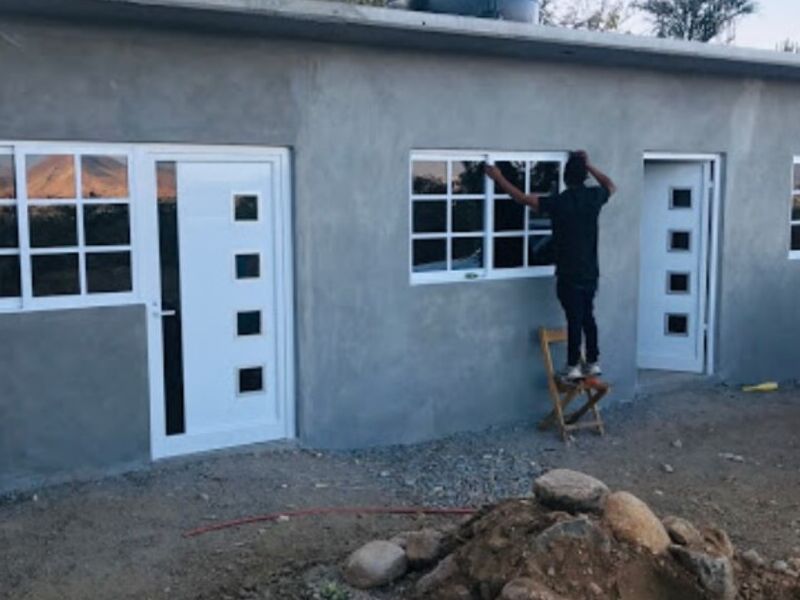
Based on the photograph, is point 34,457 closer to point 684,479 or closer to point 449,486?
point 449,486

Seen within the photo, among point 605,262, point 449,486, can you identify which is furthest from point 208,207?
point 605,262

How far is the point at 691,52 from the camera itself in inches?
339

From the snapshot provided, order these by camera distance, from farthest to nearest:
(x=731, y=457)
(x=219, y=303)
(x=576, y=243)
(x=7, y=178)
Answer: (x=576, y=243) < (x=731, y=457) < (x=219, y=303) < (x=7, y=178)

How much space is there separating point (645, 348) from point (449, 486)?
4.43 meters

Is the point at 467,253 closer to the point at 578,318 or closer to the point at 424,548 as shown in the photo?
the point at 578,318

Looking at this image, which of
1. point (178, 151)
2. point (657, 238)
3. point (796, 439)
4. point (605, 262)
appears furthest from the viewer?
point (657, 238)

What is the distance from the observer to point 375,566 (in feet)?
15.8

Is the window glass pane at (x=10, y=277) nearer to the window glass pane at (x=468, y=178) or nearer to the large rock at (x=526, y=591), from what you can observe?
the window glass pane at (x=468, y=178)

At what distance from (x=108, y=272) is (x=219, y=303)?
0.89m

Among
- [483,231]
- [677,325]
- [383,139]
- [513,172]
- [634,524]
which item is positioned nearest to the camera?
[634,524]

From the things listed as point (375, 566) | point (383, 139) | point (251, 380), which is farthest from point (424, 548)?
point (383, 139)

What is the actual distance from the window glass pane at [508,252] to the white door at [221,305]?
215 cm

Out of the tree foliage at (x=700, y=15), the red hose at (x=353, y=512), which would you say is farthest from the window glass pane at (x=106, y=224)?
the tree foliage at (x=700, y=15)

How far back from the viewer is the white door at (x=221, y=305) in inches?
279
